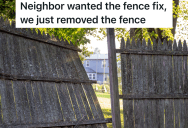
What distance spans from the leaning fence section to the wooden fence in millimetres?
850

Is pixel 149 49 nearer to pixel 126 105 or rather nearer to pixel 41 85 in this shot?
pixel 126 105

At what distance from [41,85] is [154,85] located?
253 cm

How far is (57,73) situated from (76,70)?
61 cm

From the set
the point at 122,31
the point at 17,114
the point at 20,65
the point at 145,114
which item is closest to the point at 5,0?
the point at 122,31

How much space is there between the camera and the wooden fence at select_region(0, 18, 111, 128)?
3.87m

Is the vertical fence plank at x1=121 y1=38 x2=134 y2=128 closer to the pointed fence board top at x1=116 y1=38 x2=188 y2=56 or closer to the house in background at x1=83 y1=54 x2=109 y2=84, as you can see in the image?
the pointed fence board top at x1=116 y1=38 x2=188 y2=56

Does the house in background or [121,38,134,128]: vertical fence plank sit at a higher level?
[121,38,134,128]: vertical fence plank

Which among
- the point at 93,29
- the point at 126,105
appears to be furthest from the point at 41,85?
the point at 93,29

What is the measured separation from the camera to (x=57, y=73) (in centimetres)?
475

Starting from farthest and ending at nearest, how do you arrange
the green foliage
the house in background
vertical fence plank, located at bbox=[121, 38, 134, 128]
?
the house in background → the green foliage → vertical fence plank, located at bbox=[121, 38, 134, 128]

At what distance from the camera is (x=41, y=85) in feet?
14.4

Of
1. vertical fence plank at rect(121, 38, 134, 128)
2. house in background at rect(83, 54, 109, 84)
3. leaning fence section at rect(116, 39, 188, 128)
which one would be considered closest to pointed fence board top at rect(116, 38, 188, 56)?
leaning fence section at rect(116, 39, 188, 128)

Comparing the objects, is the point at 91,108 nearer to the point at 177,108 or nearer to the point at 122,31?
the point at 177,108

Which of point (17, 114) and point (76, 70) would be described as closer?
point (17, 114)
